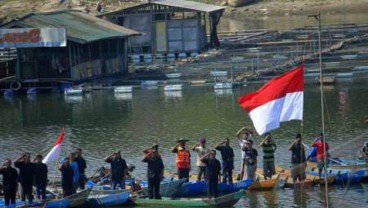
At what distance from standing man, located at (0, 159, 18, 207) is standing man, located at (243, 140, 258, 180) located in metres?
7.17

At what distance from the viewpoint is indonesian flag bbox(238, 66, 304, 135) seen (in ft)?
84.1

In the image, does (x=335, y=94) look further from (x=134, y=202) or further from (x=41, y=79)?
(x=134, y=202)

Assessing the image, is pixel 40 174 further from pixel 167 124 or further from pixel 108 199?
pixel 167 124

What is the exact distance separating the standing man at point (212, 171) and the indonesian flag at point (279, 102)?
14.7 feet

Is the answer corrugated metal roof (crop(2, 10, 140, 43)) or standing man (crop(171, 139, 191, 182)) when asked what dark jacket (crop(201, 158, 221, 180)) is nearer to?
standing man (crop(171, 139, 191, 182))

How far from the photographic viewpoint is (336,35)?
268 ft

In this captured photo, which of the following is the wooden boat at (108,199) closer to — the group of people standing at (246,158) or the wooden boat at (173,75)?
the group of people standing at (246,158)

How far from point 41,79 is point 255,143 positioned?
83.7ft

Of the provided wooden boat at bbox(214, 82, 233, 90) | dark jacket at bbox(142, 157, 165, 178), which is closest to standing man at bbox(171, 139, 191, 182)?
dark jacket at bbox(142, 157, 165, 178)

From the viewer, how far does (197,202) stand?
98.4 feet

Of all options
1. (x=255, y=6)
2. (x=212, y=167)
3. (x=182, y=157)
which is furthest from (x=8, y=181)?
(x=255, y=6)

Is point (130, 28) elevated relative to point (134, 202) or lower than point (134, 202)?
elevated

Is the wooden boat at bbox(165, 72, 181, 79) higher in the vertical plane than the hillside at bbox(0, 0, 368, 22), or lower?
lower

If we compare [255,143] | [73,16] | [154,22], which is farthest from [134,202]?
[154,22]
